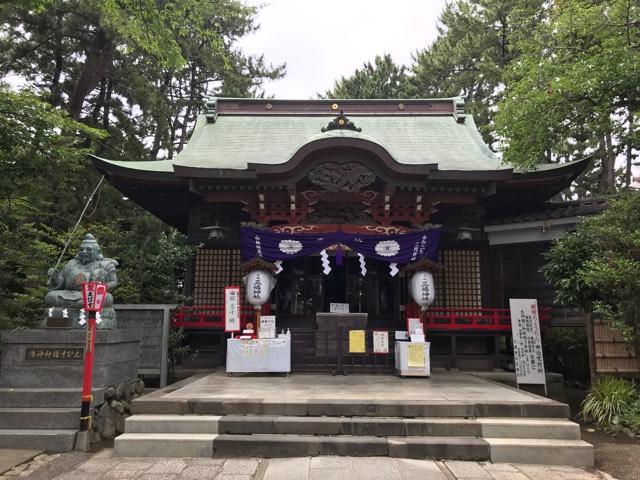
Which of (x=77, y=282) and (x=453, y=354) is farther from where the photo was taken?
(x=453, y=354)

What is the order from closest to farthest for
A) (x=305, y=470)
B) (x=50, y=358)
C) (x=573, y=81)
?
(x=305, y=470)
(x=50, y=358)
(x=573, y=81)

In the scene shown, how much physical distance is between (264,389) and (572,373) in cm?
865

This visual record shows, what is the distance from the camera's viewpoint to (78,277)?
7008 mm

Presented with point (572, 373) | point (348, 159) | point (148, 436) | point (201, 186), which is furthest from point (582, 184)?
point (148, 436)

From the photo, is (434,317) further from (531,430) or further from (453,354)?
(531,430)

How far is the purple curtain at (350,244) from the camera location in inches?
393

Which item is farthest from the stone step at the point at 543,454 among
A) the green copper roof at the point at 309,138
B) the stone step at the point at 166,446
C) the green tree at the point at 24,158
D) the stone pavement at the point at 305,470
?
the green tree at the point at 24,158

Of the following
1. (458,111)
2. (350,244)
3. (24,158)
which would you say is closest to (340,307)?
(350,244)

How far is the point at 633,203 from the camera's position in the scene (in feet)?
23.6

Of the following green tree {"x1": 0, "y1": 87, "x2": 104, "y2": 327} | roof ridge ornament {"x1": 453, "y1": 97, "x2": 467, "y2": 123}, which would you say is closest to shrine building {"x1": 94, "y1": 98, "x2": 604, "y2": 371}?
roof ridge ornament {"x1": 453, "y1": 97, "x2": 467, "y2": 123}

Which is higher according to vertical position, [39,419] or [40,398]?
[40,398]

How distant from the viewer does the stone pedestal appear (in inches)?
251

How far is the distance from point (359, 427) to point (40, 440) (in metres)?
4.23

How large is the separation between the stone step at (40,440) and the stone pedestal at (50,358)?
82cm
